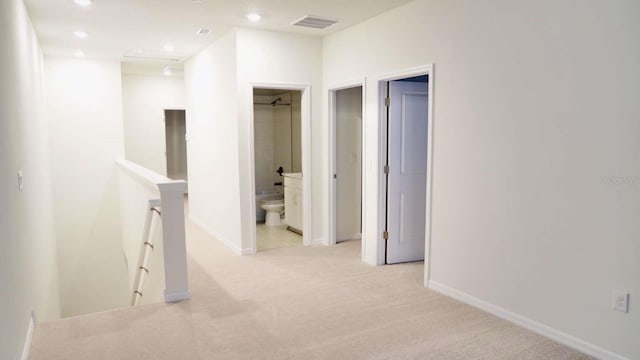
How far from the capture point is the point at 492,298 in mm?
3514

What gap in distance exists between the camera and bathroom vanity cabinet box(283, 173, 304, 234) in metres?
6.50

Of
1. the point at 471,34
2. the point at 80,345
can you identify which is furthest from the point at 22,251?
the point at 471,34

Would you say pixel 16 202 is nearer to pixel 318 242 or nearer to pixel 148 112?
pixel 318 242

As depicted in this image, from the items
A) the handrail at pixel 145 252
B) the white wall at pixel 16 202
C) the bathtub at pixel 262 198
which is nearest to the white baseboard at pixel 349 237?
the bathtub at pixel 262 198

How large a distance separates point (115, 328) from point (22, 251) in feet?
2.80

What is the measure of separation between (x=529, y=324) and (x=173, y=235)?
9.20ft

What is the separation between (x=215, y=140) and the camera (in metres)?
6.23

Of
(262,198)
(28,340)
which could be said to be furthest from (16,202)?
(262,198)

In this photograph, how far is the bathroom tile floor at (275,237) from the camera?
5.90 metres

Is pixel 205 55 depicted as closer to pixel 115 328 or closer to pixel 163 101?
pixel 163 101

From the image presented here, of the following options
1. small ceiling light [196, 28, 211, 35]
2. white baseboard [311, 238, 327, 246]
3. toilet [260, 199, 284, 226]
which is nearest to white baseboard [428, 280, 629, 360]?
white baseboard [311, 238, 327, 246]

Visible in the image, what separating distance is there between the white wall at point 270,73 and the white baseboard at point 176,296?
5.11 ft

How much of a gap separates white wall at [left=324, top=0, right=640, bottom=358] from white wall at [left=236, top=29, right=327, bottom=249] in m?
1.63

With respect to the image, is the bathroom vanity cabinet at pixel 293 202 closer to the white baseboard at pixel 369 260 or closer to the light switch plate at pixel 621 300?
the white baseboard at pixel 369 260
